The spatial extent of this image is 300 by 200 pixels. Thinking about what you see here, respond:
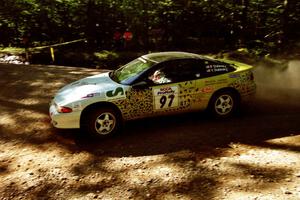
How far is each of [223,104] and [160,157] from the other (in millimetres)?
2502

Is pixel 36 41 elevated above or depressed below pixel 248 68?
above

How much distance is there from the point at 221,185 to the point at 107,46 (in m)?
15.1

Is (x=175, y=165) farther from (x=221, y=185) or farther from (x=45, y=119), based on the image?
(x=45, y=119)

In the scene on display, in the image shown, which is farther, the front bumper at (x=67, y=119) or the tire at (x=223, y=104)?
the tire at (x=223, y=104)

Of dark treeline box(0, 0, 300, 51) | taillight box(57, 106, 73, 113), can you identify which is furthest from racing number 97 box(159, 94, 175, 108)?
dark treeline box(0, 0, 300, 51)

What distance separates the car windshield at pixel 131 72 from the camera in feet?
25.3

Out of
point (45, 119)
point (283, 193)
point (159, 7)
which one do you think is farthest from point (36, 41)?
point (283, 193)

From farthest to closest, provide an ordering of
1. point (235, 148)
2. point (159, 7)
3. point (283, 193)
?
point (159, 7), point (235, 148), point (283, 193)

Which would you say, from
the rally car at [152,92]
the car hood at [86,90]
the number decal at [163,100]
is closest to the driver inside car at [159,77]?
the rally car at [152,92]

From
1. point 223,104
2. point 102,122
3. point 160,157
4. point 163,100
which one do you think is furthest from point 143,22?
point 160,157

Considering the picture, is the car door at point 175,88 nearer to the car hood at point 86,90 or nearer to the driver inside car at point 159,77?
the driver inside car at point 159,77

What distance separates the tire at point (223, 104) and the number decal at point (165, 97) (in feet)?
3.27

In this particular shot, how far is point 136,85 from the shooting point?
24.4ft

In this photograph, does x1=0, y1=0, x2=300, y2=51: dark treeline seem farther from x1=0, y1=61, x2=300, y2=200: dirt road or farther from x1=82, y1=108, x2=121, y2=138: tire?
x1=82, y1=108, x2=121, y2=138: tire
